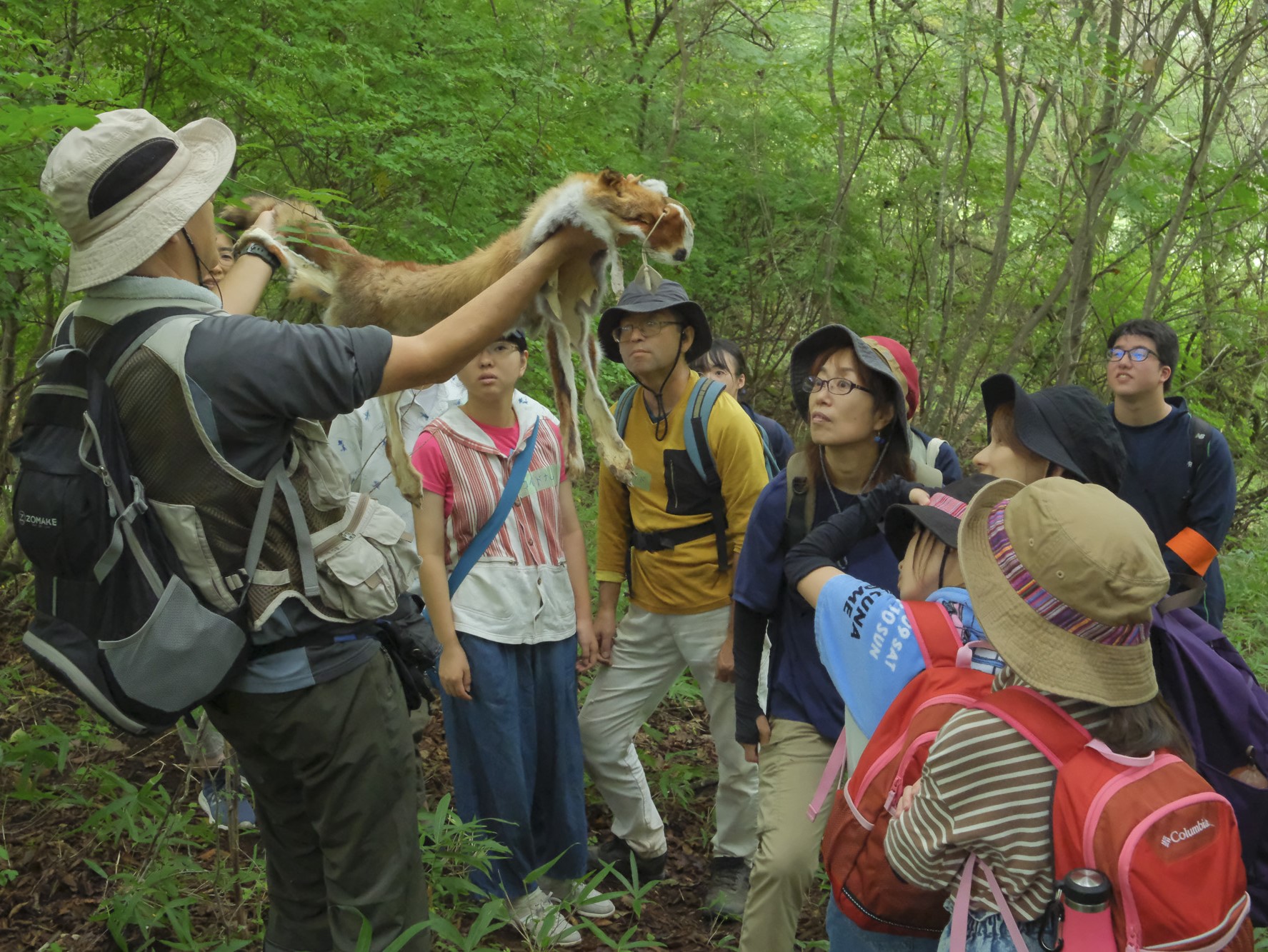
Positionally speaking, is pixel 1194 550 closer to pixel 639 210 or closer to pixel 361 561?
pixel 639 210

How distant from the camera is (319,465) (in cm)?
224

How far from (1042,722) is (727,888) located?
2.70 metres

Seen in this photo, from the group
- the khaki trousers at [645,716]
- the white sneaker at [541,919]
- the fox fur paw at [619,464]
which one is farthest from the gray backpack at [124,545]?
the khaki trousers at [645,716]

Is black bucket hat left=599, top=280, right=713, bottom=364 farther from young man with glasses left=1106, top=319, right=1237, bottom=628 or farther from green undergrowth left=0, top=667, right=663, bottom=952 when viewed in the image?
young man with glasses left=1106, top=319, right=1237, bottom=628

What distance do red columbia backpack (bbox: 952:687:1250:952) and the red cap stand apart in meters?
1.63


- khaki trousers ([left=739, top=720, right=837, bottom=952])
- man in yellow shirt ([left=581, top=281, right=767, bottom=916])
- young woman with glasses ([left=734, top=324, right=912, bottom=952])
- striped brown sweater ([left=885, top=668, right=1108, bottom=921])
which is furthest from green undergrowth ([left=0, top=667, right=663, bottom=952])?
striped brown sweater ([left=885, top=668, right=1108, bottom=921])

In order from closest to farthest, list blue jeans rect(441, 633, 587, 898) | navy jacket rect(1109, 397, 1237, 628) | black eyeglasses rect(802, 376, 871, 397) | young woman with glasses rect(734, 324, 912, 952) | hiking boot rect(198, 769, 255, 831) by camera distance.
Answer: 1. young woman with glasses rect(734, 324, 912, 952)
2. black eyeglasses rect(802, 376, 871, 397)
3. blue jeans rect(441, 633, 587, 898)
4. hiking boot rect(198, 769, 255, 831)
5. navy jacket rect(1109, 397, 1237, 628)

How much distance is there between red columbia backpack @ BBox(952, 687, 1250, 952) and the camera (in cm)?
150

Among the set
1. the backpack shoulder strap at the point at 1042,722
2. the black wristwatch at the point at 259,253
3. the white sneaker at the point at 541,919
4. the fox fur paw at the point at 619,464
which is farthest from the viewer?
the white sneaker at the point at 541,919

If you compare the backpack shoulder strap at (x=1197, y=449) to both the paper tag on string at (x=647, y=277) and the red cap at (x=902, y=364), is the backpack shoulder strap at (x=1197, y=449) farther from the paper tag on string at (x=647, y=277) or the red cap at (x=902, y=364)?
the paper tag on string at (x=647, y=277)

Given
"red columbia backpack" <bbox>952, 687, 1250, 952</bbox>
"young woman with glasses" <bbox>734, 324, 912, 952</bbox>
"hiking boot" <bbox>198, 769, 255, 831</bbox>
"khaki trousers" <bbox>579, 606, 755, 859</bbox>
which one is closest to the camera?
"red columbia backpack" <bbox>952, 687, 1250, 952</bbox>

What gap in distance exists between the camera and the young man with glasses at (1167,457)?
4.63 meters

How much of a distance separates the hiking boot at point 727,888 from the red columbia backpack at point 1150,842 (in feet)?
8.46

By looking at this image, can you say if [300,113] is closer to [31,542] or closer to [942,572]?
[31,542]
